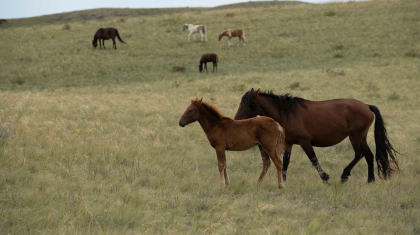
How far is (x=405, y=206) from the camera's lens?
17.6 feet

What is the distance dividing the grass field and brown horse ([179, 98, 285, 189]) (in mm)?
556

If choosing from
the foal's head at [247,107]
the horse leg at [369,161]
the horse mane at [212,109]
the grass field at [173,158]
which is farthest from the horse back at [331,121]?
the horse mane at [212,109]

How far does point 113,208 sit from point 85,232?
62 cm

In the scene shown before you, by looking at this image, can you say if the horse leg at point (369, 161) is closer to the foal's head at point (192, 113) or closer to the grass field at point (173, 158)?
the grass field at point (173, 158)

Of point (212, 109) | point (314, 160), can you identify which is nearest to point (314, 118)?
point (314, 160)

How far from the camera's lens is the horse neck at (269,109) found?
6668 millimetres

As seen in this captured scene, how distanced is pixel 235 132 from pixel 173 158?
200 cm

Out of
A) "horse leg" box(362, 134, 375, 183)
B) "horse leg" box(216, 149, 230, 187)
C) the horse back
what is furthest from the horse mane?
"horse leg" box(362, 134, 375, 183)

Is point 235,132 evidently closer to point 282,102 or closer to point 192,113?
point 192,113

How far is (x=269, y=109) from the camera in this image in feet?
22.1

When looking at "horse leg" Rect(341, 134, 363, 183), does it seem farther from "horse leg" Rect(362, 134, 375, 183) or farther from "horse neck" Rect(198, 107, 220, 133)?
"horse neck" Rect(198, 107, 220, 133)

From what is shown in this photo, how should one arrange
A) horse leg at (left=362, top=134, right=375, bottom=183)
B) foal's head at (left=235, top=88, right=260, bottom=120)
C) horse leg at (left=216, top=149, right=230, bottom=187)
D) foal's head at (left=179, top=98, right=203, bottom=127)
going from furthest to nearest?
horse leg at (left=362, top=134, right=375, bottom=183)
foal's head at (left=235, top=88, right=260, bottom=120)
foal's head at (left=179, top=98, right=203, bottom=127)
horse leg at (left=216, top=149, right=230, bottom=187)

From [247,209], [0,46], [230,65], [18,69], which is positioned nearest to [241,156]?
[247,209]

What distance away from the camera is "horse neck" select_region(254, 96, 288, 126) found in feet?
21.9
